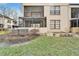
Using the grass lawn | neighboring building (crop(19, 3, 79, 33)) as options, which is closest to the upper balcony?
neighboring building (crop(19, 3, 79, 33))

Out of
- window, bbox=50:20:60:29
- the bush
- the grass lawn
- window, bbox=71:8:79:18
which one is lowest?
the grass lawn

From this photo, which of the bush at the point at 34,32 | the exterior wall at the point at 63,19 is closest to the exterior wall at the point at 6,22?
the bush at the point at 34,32

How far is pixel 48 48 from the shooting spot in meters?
2.51

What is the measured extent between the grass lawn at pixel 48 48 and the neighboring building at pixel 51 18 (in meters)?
0.13

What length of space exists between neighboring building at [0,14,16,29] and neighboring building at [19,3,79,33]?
111 millimetres

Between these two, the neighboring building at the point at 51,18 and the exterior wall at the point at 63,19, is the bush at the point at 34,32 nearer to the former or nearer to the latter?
the neighboring building at the point at 51,18

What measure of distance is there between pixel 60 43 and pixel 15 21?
0.64 metres

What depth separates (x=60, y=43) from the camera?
253cm

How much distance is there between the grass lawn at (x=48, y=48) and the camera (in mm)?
2494

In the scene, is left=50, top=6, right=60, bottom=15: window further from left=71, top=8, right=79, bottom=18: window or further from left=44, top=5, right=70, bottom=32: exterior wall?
left=71, top=8, right=79, bottom=18: window

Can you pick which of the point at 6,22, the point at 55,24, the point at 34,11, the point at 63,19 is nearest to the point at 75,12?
the point at 63,19

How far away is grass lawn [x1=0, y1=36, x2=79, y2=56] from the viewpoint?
98.2 inches

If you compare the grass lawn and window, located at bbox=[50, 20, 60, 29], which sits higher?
window, located at bbox=[50, 20, 60, 29]

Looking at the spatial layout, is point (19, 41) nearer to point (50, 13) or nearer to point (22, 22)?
point (22, 22)
